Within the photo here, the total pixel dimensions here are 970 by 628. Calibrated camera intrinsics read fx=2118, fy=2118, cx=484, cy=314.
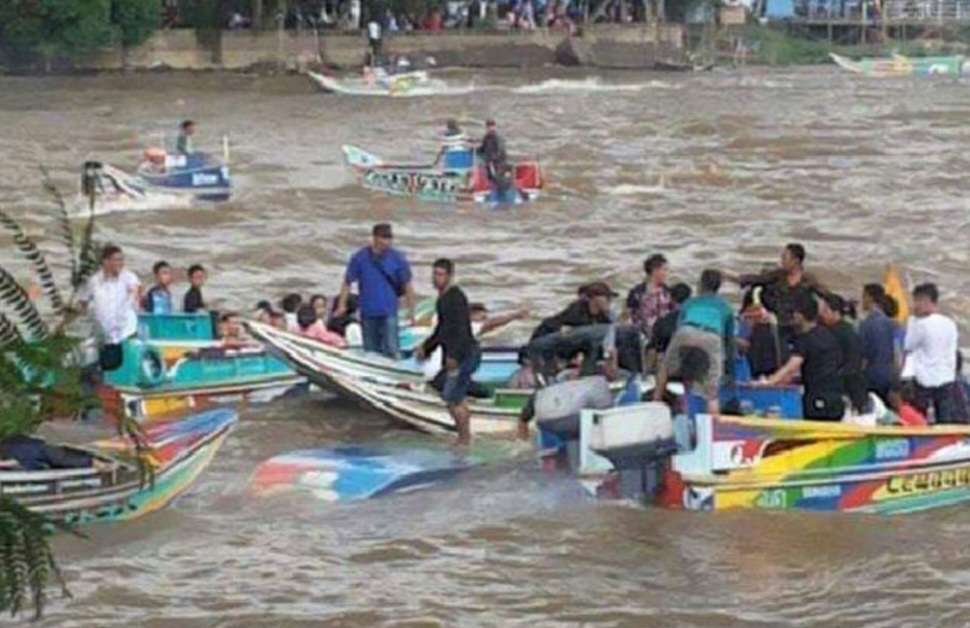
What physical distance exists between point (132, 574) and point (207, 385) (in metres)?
4.91

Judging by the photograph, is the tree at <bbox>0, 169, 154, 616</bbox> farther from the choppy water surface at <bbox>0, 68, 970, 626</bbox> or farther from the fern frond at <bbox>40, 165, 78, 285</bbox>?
the choppy water surface at <bbox>0, 68, 970, 626</bbox>

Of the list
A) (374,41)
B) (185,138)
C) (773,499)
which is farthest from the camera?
(374,41)

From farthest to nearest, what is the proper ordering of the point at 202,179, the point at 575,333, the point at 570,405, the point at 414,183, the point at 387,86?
the point at 387,86 → the point at 414,183 → the point at 202,179 → the point at 575,333 → the point at 570,405

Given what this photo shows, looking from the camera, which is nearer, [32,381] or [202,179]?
[32,381]

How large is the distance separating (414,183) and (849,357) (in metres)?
21.4

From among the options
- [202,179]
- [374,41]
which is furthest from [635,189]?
[374,41]

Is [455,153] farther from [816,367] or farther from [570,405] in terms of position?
[816,367]

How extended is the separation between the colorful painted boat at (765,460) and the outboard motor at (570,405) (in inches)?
6.2

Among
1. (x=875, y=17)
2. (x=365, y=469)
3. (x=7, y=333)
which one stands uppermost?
(x=7, y=333)

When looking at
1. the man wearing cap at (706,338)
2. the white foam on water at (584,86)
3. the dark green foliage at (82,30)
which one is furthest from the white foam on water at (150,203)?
A: the white foam on water at (584,86)

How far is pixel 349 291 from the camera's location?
54.3ft

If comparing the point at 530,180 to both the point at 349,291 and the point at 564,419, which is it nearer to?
the point at 349,291

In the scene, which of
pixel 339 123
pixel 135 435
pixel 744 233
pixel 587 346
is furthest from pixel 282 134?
pixel 135 435

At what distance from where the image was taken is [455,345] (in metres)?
14.2
